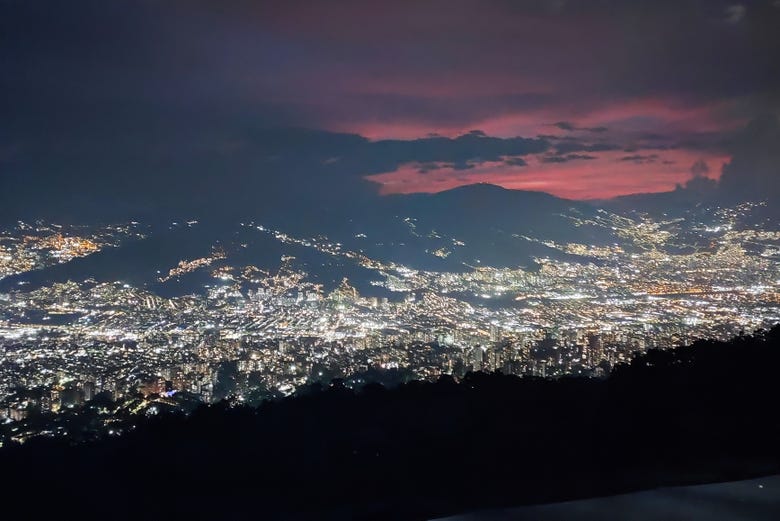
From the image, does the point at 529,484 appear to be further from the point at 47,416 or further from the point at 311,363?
the point at 311,363

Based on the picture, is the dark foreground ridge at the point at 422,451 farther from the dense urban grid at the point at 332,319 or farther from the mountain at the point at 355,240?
the mountain at the point at 355,240

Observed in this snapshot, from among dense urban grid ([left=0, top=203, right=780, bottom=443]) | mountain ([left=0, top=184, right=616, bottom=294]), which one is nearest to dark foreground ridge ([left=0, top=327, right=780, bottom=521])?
dense urban grid ([left=0, top=203, right=780, bottom=443])

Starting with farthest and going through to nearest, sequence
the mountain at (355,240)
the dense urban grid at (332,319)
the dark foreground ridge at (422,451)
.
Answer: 1. the mountain at (355,240)
2. the dense urban grid at (332,319)
3. the dark foreground ridge at (422,451)

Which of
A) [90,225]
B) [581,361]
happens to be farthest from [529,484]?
[90,225]

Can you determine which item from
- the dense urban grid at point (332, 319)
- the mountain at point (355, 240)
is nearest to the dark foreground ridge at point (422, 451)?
the dense urban grid at point (332, 319)

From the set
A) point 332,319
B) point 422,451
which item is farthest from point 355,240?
point 422,451
